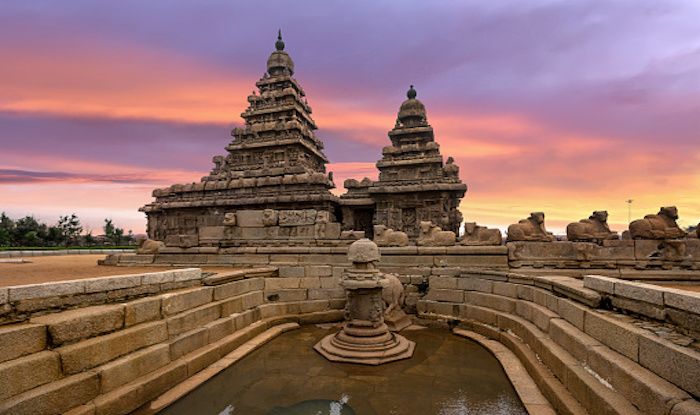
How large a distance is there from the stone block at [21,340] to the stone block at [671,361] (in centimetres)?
608

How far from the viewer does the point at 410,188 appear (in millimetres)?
19719

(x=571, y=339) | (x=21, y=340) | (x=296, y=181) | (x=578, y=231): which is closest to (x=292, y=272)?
(x=21, y=340)

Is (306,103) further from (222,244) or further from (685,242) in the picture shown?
(685,242)

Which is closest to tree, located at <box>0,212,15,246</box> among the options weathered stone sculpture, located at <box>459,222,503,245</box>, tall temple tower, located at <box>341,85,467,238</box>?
tall temple tower, located at <box>341,85,467,238</box>

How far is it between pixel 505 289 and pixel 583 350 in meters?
3.61

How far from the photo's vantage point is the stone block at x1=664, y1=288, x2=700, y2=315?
328cm

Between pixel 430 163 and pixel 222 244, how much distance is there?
564 inches

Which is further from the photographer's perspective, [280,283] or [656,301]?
[280,283]

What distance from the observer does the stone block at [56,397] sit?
324 cm

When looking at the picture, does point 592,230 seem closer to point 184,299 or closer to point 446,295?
point 446,295

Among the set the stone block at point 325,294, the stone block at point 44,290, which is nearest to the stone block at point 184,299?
the stone block at point 44,290

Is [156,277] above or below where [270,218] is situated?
below

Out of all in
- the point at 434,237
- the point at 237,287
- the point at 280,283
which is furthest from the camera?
the point at 434,237

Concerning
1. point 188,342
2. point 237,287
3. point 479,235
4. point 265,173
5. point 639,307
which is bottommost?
point 188,342
